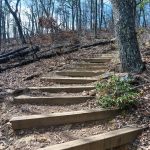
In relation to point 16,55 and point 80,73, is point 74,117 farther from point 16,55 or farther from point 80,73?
point 16,55

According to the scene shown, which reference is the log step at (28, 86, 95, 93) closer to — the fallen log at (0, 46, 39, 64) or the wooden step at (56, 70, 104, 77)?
the wooden step at (56, 70, 104, 77)

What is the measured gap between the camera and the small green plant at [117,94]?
5426mm

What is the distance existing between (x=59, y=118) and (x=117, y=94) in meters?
1.21

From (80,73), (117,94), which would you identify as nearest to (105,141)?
(117,94)

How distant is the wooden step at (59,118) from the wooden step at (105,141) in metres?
0.61

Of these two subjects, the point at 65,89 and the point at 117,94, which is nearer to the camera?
the point at 117,94

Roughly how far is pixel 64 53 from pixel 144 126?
27.4ft

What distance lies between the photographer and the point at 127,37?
23.3ft

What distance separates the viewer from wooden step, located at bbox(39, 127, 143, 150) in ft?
14.2

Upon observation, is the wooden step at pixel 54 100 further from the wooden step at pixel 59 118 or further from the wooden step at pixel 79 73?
the wooden step at pixel 79 73

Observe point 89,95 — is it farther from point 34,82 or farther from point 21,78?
point 21,78

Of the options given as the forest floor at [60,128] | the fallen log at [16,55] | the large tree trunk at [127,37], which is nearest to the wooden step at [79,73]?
the large tree trunk at [127,37]

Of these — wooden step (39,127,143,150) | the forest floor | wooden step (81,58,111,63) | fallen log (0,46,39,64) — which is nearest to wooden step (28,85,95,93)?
the forest floor

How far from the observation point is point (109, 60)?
33.3ft
